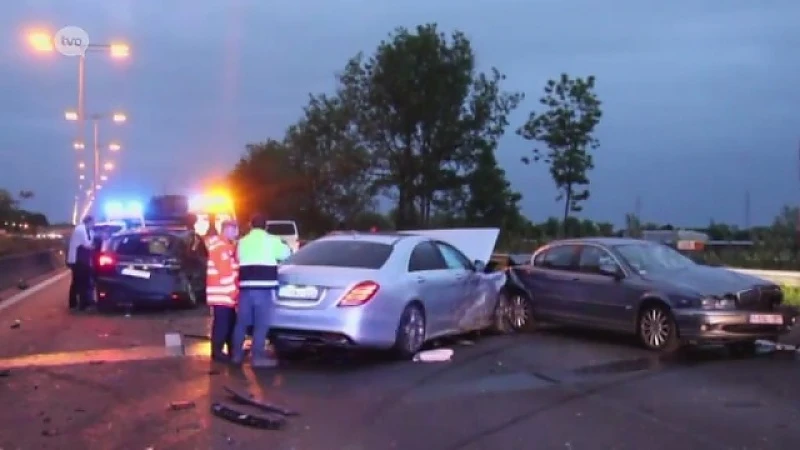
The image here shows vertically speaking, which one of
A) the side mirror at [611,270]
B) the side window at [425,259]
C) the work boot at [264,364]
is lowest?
the work boot at [264,364]

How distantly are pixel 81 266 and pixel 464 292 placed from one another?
27.8ft

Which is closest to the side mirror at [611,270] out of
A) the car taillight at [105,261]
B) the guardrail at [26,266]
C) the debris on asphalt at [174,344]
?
the debris on asphalt at [174,344]

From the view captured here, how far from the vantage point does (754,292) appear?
13617mm

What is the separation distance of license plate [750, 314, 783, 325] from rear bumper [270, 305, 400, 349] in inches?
168

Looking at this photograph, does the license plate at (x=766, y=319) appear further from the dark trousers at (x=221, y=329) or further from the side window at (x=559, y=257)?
the dark trousers at (x=221, y=329)

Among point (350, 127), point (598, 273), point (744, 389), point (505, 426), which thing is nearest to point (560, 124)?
point (350, 127)

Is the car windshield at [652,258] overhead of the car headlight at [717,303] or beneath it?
overhead

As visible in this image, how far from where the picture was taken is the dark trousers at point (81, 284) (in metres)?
20.2

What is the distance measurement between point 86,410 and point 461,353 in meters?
5.37

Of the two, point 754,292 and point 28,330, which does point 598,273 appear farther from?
point 28,330

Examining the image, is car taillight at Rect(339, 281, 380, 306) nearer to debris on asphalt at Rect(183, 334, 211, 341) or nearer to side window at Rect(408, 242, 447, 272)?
side window at Rect(408, 242, 447, 272)

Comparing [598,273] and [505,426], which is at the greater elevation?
[598,273]

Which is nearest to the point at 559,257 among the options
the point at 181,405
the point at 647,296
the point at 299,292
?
the point at 647,296

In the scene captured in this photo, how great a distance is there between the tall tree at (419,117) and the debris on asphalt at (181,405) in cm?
3523
